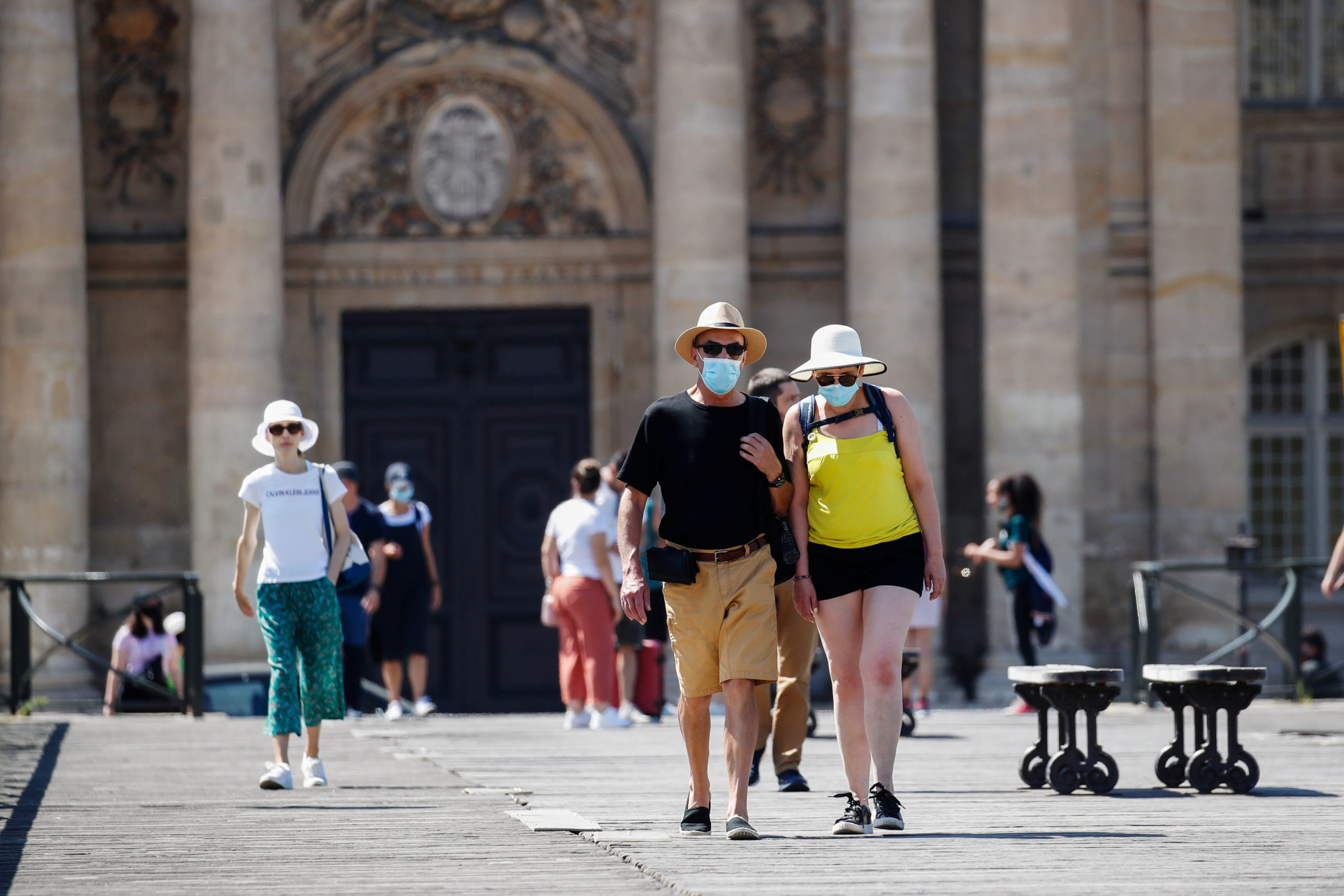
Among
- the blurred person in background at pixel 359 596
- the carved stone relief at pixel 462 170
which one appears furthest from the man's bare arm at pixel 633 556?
the carved stone relief at pixel 462 170

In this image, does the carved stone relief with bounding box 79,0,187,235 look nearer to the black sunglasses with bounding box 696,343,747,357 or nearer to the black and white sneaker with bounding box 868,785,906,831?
the black sunglasses with bounding box 696,343,747,357

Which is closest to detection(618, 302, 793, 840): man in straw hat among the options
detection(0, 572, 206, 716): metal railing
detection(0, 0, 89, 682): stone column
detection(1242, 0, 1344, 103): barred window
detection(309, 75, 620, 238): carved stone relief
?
detection(0, 572, 206, 716): metal railing

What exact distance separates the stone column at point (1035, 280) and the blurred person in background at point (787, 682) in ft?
30.7

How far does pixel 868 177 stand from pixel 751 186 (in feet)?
4.53

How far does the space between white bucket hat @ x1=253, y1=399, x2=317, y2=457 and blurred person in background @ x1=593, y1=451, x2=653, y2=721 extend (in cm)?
410

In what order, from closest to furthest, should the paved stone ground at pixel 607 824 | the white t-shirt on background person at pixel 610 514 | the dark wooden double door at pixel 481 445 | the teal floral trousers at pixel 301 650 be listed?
the paved stone ground at pixel 607 824 → the teal floral trousers at pixel 301 650 → the white t-shirt on background person at pixel 610 514 → the dark wooden double door at pixel 481 445

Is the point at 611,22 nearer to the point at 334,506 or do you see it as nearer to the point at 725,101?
the point at 725,101

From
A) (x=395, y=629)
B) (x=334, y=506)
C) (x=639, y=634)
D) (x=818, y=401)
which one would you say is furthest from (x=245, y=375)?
(x=818, y=401)

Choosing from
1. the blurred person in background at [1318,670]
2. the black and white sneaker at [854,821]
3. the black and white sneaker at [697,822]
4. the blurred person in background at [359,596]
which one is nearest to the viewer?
the black and white sneaker at [854,821]

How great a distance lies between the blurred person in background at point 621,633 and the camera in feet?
45.6

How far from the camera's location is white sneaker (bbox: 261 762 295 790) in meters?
9.39

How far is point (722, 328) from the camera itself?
7.43m

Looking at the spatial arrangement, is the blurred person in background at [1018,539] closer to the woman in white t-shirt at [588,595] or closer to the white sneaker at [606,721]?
the woman in white t-shirt at [588,595]

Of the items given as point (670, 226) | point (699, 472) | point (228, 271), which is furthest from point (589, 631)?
point (699, 472)
